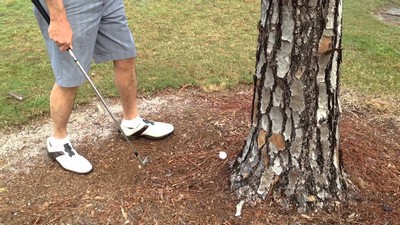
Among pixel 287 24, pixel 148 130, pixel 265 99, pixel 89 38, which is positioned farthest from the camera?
pixel 148 130

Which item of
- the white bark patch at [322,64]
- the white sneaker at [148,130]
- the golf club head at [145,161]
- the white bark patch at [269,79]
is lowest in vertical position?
the golf club head at [145,161]

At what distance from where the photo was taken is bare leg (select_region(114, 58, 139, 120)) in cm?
360

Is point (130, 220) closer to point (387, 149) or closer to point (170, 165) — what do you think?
point (170, 165)

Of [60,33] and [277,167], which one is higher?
[60,33]

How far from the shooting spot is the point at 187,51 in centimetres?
591

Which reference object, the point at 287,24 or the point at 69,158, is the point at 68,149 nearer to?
the point at 69,158

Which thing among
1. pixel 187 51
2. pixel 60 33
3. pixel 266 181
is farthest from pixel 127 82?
pixel 187 51

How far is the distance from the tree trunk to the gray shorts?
1.15 metres

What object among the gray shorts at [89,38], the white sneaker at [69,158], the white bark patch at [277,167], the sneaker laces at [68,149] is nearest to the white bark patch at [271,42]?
the white bark patch at [277,167]

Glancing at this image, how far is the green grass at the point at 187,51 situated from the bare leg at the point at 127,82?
1.05m

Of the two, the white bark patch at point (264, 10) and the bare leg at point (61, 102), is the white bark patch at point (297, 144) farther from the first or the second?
the bare leg at point (61, 102)

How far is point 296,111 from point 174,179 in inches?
39.5

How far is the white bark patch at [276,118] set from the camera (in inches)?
111

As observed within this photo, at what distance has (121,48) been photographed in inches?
138
